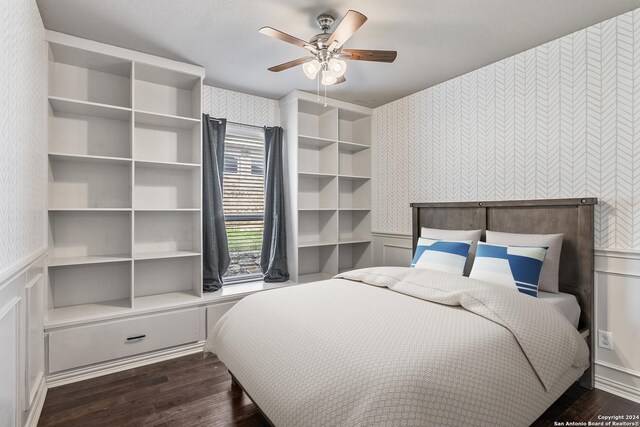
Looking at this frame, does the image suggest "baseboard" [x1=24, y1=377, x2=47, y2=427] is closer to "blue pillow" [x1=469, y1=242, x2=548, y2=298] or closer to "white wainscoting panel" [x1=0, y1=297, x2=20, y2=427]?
Result: "white wainscoting panel" [x1=0, y1=297, x2=20, y2=427]

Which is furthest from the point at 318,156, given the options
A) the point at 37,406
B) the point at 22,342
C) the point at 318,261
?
the point at 37,406

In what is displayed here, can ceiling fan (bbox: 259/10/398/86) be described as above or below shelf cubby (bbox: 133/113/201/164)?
above

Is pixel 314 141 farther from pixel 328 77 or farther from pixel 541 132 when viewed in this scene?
pixel 541 132

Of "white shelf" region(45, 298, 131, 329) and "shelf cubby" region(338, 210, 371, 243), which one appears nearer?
"white shelf" region(45, 298, 131, 329)

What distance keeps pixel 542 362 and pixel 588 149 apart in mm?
1597

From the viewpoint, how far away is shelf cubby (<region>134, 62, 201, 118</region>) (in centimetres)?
288

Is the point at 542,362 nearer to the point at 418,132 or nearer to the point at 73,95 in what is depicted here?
the point at 418,132

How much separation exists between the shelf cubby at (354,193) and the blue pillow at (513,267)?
190 centimetres

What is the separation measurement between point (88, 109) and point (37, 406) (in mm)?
2057

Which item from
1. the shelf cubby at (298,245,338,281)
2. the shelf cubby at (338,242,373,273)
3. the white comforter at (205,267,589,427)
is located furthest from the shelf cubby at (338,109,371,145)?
the white comforter at (205,267,589,427)

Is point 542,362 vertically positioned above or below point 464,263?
below

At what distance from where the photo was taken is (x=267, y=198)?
367 cm

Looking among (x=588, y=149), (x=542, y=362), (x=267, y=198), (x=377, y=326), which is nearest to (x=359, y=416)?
(x=377, y=326)

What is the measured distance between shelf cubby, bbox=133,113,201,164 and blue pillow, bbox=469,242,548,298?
249 centimetres
